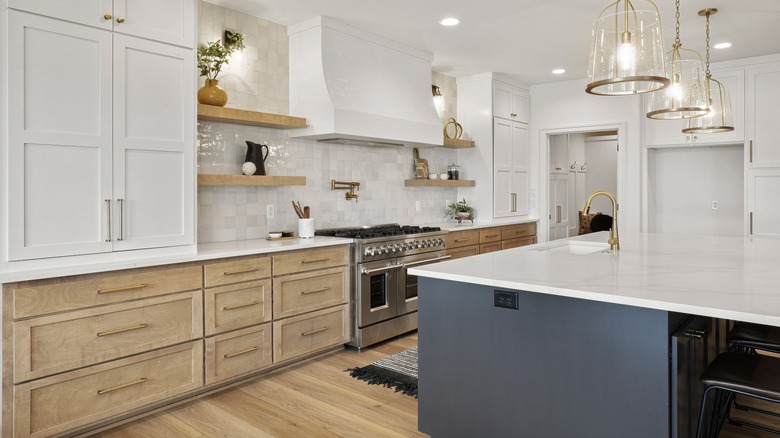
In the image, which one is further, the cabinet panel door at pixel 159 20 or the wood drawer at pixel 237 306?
the wood drawer at pixel 237 306

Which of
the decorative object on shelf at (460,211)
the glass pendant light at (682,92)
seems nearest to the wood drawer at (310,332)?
the decorative object on shelf at (460,211)

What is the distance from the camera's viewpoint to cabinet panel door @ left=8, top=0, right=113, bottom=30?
2.35 m

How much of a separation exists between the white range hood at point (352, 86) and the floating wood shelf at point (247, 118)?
0.59 feet

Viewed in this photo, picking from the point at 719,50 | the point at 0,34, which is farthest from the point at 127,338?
the point at 719,50

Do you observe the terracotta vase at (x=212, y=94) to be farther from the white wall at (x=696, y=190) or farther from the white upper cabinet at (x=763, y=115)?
the white upper cabinet at (x=763, y=115)

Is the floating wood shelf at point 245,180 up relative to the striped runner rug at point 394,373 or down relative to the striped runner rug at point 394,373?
up

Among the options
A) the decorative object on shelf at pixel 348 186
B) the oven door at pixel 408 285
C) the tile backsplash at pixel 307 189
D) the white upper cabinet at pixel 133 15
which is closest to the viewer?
the white upper cabinet at pixel 133 15

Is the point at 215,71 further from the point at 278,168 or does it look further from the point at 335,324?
the point at 335,324

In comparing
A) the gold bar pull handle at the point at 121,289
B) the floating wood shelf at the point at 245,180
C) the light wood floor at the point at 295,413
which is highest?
the floating wood shelf at the point at 245,180

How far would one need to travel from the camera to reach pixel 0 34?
2.28 meters

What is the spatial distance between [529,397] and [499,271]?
535 mm

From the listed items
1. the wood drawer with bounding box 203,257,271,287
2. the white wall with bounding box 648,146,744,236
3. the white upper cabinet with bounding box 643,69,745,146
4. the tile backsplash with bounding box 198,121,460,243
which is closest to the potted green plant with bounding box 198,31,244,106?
the tile backsplash with bounding box 198,121,460,243

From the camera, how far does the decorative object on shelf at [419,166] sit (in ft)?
18.1

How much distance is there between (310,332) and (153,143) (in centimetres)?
166
